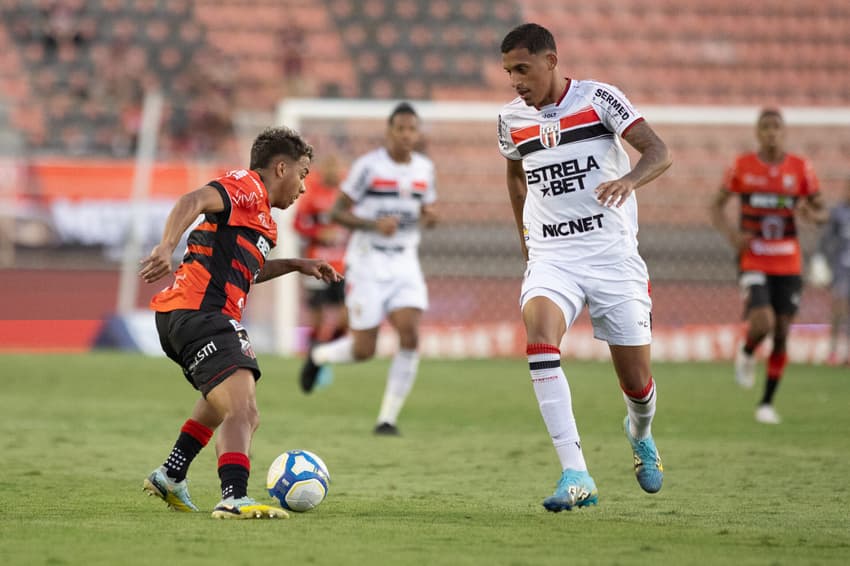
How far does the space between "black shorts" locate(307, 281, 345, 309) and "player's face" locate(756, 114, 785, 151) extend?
235 inches

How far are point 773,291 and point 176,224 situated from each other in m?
7.08

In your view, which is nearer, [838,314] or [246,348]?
[246,348]

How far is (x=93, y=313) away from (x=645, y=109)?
8.34m

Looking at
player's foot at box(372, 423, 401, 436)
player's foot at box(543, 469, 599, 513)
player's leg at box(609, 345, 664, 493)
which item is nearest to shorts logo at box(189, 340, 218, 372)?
player's foot at box(543, 469, 599, 513)

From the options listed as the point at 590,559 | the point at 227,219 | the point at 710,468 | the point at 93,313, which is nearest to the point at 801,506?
the point at 710,468

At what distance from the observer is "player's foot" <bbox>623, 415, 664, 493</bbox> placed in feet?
20.9

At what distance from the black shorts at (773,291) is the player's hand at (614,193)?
553 cm

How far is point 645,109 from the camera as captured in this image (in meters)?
18.5

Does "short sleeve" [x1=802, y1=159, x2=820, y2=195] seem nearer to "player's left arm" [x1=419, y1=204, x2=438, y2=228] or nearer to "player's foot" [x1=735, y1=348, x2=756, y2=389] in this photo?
"player's foot" [x1=735, y1=348, x2=756, y2=389]

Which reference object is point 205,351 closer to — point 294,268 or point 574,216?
point 294,268

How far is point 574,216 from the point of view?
6.22 meters

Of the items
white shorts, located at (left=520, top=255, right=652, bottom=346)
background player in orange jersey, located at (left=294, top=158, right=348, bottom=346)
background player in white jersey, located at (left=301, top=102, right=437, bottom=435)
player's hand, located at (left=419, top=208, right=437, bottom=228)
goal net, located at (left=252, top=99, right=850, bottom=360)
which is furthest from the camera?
goal net, located at (left=252, top=99, right=850, bottom=360)

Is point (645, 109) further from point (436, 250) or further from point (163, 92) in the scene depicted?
point (163, 92)

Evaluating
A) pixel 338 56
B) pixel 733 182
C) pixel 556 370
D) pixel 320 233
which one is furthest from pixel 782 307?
pixel 338 56
